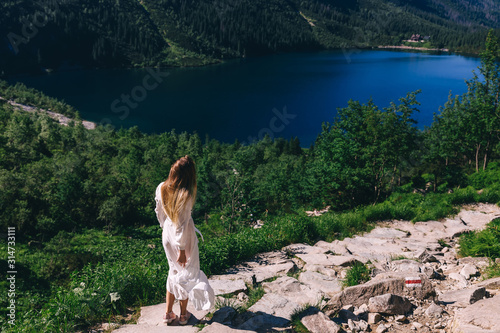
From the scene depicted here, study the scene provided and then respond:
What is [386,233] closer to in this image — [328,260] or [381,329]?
[328,260]

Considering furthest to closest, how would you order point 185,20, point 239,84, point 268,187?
point 185,20 → point 239,84 → point 268,187

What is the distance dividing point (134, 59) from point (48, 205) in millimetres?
142029

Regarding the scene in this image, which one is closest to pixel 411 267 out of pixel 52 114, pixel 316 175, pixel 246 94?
pixel 316 175

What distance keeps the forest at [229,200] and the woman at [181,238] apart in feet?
3.65

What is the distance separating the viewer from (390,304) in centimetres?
447

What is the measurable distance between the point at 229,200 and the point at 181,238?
10.4m

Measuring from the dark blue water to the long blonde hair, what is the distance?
59.1m

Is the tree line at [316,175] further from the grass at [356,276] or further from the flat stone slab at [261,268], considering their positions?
the grass at [356,276]

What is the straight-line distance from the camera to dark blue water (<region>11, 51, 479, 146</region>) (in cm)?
6988

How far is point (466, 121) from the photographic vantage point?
2134cm

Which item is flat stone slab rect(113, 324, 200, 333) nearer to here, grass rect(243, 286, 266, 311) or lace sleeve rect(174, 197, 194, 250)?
grass rect(243, 286, 266, 311)

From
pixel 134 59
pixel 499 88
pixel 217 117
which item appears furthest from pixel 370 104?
pixel 134 59

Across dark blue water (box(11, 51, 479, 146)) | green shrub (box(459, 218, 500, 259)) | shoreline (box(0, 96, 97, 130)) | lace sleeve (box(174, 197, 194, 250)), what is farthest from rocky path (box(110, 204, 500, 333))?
shoreline (box(0, 96, 97, 130))

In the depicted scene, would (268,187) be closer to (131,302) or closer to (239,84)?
(131,302)
